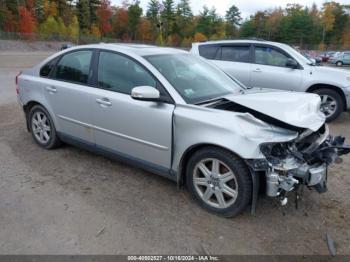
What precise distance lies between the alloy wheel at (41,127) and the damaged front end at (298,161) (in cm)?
334

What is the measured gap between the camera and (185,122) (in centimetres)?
331

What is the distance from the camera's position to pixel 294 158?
10.1 feet

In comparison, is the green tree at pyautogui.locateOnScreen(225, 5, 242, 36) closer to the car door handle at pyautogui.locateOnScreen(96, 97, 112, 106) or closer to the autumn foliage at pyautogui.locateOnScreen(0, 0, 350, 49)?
the autumn foliage at pyautogui.locateOnScreen(0, 0, 350, 49)

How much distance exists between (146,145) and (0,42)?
5434cm

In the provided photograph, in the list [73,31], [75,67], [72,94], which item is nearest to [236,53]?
[75,67]

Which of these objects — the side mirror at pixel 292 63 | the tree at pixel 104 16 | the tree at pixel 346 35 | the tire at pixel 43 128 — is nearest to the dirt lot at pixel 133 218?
the tire at pixel 43 128

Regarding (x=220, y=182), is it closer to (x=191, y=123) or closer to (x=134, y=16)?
(x=191, y=123)

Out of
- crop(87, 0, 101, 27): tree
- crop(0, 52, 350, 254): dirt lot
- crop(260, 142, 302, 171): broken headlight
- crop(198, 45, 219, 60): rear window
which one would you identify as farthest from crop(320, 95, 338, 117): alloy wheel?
crop(87, 0, 101, 27): tree

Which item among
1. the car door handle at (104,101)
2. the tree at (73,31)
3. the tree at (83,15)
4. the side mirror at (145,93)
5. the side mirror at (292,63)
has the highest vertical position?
the tree at (83,15)

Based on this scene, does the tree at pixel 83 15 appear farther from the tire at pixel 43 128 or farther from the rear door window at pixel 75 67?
the rear door window at pixel 75 67

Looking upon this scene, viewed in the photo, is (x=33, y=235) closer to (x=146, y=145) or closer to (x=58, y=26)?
(x=146, y=145)

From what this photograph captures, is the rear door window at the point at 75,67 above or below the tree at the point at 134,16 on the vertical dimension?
below

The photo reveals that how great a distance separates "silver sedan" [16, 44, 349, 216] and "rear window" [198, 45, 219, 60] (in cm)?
423

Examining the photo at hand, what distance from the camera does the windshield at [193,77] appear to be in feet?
12.0
